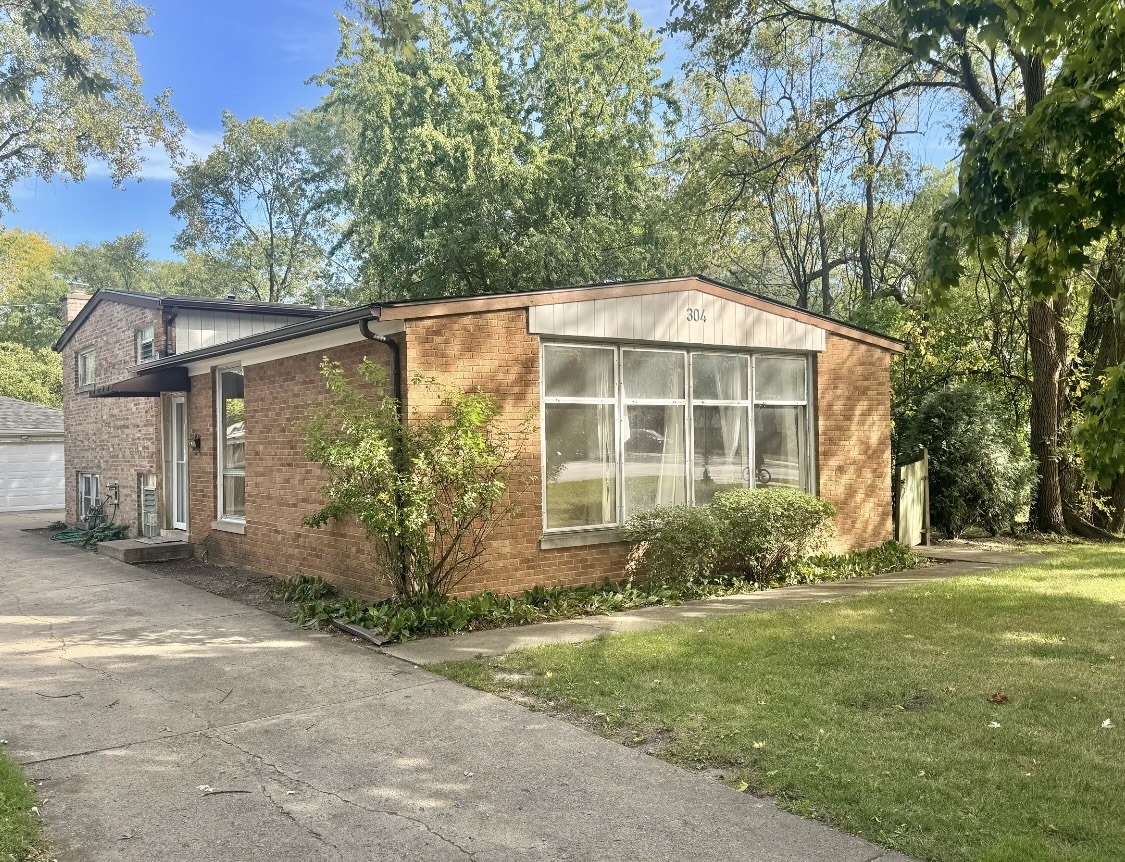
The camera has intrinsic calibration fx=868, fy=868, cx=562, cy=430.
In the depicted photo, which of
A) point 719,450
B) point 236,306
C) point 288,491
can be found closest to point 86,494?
point 236,306

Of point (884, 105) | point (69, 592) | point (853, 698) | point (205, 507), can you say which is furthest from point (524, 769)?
point (884, 105)

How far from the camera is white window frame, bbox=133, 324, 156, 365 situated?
54.9 ft

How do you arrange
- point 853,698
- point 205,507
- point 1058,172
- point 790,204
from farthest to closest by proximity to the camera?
point 790,204
point 205,507
point 853,698
point 1058,172

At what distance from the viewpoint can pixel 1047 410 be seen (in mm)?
15578

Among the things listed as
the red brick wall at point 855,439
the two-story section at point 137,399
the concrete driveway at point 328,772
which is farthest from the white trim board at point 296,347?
the red brick wall at point 855,439

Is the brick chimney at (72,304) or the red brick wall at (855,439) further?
the brick chimney at (72,304)

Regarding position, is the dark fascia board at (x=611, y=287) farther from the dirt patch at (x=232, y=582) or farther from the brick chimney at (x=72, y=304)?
the brick chimney at (x=72, y=304)

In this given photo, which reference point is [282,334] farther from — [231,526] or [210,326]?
[210,326]

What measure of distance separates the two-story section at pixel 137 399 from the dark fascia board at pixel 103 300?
0.03m

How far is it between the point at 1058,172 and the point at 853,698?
3565 millimetres

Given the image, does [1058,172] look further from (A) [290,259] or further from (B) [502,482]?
(A) [290,259]

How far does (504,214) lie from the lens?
1021 inches

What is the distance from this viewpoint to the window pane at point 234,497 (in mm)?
12680

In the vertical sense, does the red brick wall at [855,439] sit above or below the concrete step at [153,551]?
above
